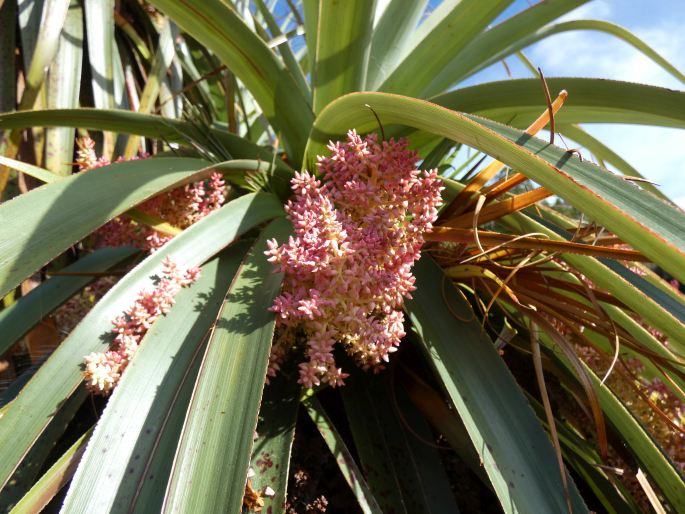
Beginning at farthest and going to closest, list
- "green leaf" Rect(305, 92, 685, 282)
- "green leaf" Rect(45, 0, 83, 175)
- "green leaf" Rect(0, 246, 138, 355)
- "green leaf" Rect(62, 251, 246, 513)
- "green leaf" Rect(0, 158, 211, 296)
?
"green leaf" Rect(45, 0, 83, 175) → "green leaf" Rect(0, 246, 138, 355) → "green leaf" Rect(0, 158, 211, 296) → "green leaf" Rect(62, 251, 246, 513) → "green leaf" Rect(305, 92, 685, 282)

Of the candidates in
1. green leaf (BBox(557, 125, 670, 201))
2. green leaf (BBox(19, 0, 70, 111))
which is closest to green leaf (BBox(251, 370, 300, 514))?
green leaf (BBox(19, 0, 70, 111))

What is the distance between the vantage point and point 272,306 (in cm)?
79

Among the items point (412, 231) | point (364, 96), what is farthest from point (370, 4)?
point (412, 231)

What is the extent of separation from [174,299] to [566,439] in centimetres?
80

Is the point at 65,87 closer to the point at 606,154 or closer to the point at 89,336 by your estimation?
the point at 89,336

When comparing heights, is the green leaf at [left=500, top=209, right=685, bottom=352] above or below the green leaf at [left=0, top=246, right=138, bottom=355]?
below

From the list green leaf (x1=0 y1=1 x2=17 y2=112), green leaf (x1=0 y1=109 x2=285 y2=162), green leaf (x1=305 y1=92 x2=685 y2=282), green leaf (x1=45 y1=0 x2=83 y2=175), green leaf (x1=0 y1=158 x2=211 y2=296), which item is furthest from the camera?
green leaf (x1=0 y1=1 x2=17 y2=112)

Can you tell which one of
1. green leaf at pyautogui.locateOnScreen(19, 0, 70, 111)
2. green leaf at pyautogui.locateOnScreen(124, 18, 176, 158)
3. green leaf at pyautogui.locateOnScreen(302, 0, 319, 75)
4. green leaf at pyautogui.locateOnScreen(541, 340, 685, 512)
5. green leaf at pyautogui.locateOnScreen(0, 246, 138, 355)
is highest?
green leaf at pyautogui.locateOnScreen(124, 18, 176, 158)

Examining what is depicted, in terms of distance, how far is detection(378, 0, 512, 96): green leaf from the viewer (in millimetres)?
1139

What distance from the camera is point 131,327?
81 cm

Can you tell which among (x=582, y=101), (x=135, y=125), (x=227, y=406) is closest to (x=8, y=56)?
(x=135, y=125)

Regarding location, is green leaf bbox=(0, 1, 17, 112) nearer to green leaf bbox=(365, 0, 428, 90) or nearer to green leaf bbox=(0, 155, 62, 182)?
green leaf bbox=(0, 155, 62, 182)

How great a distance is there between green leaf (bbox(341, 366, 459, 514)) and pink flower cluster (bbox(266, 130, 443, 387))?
193 mm

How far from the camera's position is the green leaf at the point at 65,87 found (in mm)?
1550
